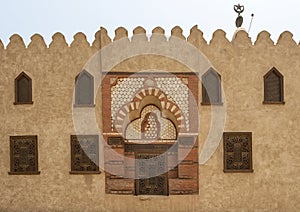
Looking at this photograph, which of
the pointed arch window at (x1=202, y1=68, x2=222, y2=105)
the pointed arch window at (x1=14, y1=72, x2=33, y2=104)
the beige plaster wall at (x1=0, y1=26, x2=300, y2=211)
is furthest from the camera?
the pointed arch window at (x1=202, y1=68, x2=222, y2=105)

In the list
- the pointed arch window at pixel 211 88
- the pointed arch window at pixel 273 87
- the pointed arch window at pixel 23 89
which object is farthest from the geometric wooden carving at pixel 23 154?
the pointed arch window at pixel 273 87

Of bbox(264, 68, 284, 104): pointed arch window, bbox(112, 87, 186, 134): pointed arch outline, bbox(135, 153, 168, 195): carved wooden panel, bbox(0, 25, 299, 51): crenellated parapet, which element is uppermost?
bbox(0, 25, 299, 51): crenellated parapet

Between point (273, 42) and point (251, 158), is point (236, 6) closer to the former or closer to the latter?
point (273, 42)

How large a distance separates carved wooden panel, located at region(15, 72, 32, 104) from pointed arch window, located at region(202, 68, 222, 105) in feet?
12.6

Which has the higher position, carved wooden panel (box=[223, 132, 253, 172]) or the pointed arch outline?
the pointed arch outline

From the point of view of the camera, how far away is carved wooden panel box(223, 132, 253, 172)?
35.1 ft

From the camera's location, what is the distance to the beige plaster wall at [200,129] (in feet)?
34.4

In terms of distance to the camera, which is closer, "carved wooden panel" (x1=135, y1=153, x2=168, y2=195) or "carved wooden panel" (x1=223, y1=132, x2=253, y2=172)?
"carved wooden panel" (x1=223, y1=132, x2=253, y2=172)

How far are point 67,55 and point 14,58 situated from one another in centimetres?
116

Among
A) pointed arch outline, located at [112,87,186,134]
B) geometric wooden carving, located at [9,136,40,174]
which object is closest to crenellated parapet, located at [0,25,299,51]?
pointed arch outline, located at [112,87,186,134]

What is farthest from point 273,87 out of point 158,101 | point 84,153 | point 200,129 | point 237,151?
point 84,153

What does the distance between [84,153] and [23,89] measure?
6.40ft

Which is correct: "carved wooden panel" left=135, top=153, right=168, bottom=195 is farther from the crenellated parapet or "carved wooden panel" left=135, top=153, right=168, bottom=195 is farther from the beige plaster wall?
the crenellated parapet

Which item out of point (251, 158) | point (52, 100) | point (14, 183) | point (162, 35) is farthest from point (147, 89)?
point (14, 183)
